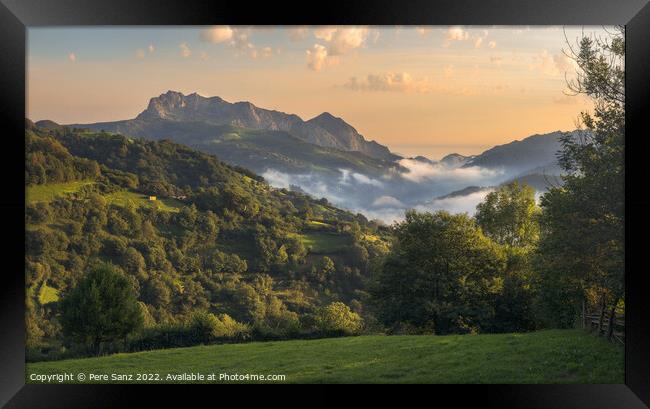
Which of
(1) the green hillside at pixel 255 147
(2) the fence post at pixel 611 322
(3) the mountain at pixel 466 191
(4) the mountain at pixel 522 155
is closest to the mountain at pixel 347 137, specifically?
(1) the green hillside at pixel 255 147

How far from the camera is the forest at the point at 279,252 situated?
9680mm

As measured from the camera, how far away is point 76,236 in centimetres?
2755

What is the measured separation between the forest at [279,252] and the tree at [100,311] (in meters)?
0.03

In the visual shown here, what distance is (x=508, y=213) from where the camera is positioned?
56.2 feet

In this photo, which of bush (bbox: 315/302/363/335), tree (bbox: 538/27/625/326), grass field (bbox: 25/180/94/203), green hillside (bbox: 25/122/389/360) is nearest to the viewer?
tree (bbox: 538/27/625/326)

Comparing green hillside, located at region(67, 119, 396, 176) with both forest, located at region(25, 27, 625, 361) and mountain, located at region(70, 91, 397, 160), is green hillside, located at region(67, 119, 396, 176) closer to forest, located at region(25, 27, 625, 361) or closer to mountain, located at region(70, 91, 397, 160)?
mountain, located at region(70, 91, 397, 160)

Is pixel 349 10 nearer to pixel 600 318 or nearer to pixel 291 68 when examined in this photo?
pixel 600 318

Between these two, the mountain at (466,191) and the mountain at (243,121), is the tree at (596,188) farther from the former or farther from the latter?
the mountain at (466,191)

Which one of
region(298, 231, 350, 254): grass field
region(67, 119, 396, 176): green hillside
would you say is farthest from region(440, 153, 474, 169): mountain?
region(298, 231, 350, 254): grass field

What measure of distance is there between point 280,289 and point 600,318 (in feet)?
61.8

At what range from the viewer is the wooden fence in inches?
372

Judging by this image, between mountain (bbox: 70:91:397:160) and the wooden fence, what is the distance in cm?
641

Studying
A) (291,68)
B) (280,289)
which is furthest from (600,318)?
(280,289)

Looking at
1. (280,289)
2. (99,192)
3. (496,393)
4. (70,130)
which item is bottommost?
(280,289)
